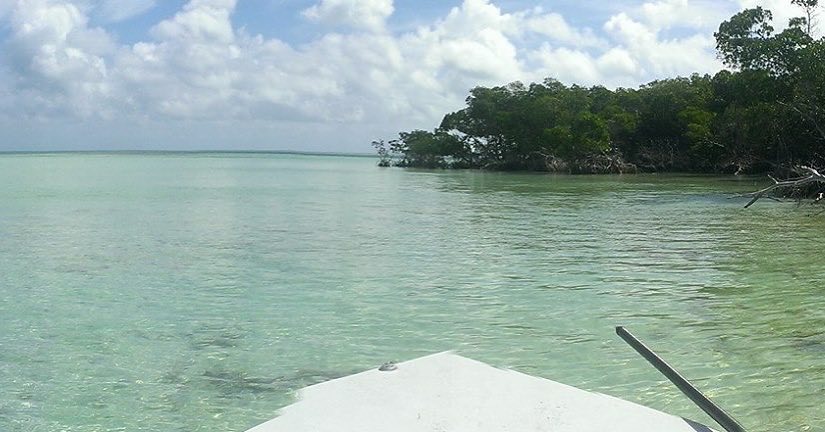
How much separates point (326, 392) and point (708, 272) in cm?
629

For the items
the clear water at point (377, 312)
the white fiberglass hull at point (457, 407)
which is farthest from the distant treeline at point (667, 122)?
A: the white fiberglass hull at point (457, 407)

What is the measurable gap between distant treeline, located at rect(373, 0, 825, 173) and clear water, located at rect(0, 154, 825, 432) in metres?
10.1

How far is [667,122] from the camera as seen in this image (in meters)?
43.2

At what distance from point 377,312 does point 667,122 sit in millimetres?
39893

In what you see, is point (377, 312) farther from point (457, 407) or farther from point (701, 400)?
point (701, 400)

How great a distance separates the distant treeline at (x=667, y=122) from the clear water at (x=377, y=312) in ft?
33.0

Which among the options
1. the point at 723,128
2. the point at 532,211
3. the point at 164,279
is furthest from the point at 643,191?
the point at 164,279

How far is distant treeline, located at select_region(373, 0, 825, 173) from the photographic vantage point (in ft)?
74.7

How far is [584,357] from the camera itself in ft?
17.0

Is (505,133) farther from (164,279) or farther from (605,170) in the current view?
(164,279)

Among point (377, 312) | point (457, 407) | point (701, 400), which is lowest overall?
point (377, 312)

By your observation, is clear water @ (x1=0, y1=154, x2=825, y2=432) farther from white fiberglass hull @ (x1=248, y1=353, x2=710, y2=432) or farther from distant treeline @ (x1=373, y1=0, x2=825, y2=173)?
distant treeline @ (x1=373, y1=0, x2=825, y2=173)

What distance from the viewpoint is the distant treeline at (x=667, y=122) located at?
74.7 ft

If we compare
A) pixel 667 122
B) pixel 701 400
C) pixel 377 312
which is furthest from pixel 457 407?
pixel 667 122
